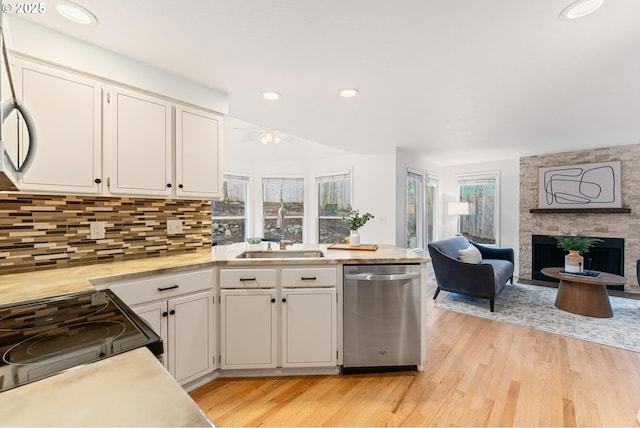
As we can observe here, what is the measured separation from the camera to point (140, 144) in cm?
209

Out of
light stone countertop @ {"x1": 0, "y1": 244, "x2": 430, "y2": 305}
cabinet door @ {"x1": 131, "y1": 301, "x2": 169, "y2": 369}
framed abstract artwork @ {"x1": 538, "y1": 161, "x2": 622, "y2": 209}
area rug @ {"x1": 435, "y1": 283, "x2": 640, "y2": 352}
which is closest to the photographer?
light stone countertop @ {"x1": 0, "y1": 244, "x2": 430, "y2": 305}

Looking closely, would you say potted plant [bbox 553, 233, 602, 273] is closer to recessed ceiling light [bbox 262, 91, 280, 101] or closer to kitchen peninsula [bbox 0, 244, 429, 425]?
kitchen peninsula [bbox 0, 244, 429, 425]

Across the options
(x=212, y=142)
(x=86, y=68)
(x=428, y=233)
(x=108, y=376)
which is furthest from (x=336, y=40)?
(x=428, y=233)

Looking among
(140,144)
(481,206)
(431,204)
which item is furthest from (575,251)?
(140,144)

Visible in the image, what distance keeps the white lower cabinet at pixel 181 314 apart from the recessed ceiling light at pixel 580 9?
2.63m

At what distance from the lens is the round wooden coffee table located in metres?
3.51

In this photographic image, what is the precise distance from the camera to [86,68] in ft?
6.17

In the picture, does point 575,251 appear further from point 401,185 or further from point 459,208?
point 401,185

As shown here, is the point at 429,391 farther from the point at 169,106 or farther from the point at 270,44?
the point at 169,106

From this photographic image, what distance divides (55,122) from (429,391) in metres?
3.01

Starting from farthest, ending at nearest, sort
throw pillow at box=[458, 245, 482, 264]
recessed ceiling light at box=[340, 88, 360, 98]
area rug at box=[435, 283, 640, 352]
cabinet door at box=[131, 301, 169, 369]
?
throw pillow at box=[458, 245, 482, 264], area rug at box=[435, 283, 640, 352], recessed ceiling light at box=[340, 88, 360, 98], cabinet door at box=[131, 301, 169, 369]

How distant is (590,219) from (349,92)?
16.7ft

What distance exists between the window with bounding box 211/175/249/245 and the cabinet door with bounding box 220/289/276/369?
12.9 feet

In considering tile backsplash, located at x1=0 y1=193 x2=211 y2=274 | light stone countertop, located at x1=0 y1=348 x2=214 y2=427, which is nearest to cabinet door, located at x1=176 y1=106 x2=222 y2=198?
tile backsplash, located at x1=0 y1=193 x2=211 y2=274
